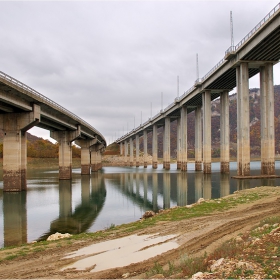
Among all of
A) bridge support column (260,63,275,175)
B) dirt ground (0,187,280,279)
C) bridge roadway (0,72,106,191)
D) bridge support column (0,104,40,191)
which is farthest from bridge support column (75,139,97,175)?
dirt ground (0,187,280,279)

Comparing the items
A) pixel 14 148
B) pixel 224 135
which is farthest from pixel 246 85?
pixel 14 148

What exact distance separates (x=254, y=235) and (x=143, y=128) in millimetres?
130811

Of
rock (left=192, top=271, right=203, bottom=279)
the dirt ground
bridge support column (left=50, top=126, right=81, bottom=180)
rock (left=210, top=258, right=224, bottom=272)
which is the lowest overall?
the dirt ground

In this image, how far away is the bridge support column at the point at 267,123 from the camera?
176 feet

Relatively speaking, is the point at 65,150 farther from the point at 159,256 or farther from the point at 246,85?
the point at 159,256

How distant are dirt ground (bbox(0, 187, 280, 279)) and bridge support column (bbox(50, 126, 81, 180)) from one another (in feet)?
161

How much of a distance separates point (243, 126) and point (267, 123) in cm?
601

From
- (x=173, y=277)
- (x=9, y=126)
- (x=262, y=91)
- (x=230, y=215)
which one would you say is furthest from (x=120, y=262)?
(x=262, y=91)

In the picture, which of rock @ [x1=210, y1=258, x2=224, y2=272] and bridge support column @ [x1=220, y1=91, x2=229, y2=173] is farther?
bridge support column @ [x1=220, y1=91, x2=229, y2=173]

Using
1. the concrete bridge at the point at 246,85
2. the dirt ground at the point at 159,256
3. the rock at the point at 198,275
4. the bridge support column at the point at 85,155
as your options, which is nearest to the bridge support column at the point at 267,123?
the concrete bridge at the point at 246,85

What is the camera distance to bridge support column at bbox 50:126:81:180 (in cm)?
6212

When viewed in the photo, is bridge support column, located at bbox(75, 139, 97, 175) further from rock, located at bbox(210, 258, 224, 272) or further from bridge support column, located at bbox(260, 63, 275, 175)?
rock, located at bbox(210, 258, 224, 272)

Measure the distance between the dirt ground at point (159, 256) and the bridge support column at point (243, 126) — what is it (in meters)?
36.8

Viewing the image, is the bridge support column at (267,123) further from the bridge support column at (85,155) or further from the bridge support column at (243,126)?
the bridge support column at (85,155)
